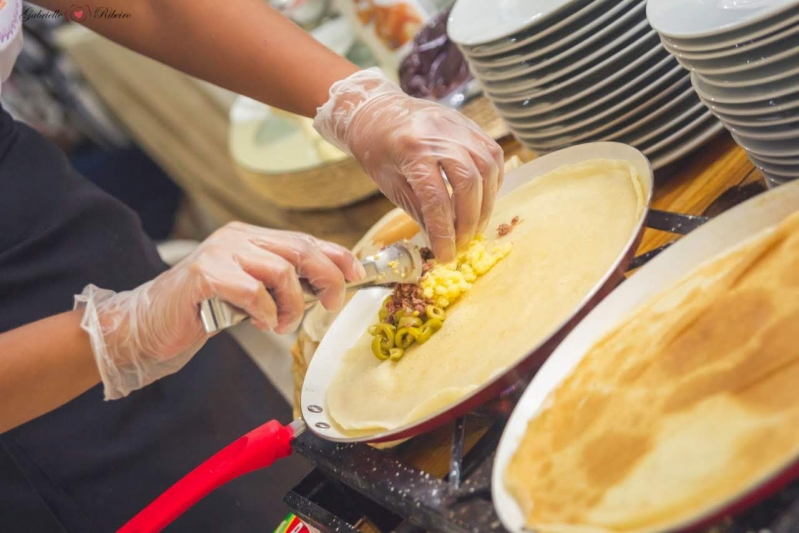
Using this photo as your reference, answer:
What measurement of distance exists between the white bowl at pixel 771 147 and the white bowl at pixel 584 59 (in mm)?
341

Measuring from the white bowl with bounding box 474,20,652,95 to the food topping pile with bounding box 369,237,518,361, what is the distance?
0.39m

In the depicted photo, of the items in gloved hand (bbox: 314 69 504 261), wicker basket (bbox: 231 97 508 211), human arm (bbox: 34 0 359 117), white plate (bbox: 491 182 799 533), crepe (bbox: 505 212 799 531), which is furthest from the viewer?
wicker basket (bbox: 231 97 508 211)

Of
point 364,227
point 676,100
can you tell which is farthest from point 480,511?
point 364,227

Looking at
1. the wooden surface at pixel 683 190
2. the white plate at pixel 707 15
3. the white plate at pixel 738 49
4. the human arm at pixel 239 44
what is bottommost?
the wooden surface at pixel 683 190

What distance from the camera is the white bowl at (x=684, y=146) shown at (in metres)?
1.44

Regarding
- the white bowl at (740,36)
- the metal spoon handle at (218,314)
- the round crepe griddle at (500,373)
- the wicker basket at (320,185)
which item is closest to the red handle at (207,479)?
→ the round crepe griddle at (500,373)

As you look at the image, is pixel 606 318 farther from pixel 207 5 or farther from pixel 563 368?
pixel 207 5

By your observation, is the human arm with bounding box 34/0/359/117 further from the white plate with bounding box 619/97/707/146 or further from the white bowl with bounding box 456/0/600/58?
the white plate with bounding box 619/97/707/146

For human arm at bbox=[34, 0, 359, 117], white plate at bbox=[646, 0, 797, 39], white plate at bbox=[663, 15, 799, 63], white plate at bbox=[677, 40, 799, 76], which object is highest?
human arm at bbox=[34, 0, 359, 117]

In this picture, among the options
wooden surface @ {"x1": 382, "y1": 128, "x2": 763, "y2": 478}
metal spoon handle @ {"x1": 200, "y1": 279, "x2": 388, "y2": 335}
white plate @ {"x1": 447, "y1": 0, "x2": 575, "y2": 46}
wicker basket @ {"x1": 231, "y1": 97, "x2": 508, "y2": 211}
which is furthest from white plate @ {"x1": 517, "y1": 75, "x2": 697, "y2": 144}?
wicker basket @ {"x1": 231, "y1": 97, "x2": 508, "y2": 211}

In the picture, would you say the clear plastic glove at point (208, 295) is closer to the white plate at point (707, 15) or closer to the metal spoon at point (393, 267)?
the metal spoon at point (393, 267)

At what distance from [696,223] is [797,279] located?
0.32 meters

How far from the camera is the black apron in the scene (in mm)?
1433

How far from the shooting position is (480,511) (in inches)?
32.8
